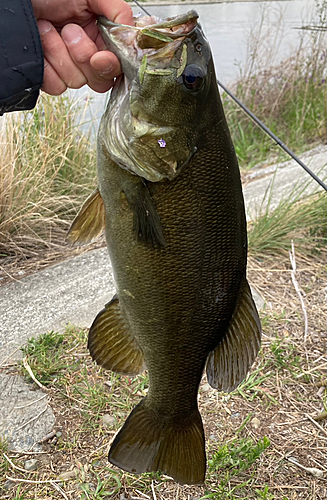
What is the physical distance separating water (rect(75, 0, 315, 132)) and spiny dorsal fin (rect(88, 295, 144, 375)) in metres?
4.55

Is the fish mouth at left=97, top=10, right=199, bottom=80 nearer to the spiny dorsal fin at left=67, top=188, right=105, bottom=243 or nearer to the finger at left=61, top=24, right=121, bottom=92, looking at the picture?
the finger at left=61, top=24, right=121, bottom=92

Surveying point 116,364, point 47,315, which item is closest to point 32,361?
point 47,315

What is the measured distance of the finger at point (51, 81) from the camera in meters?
1.67

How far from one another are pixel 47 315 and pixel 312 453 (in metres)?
1.73

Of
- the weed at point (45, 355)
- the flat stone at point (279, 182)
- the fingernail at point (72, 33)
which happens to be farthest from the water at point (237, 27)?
the fingernail at point (72, 33)

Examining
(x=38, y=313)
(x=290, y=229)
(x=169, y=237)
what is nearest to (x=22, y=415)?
(x=38, y=313)

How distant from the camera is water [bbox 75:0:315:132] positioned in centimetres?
792

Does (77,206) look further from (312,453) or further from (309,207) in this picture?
(312,453)

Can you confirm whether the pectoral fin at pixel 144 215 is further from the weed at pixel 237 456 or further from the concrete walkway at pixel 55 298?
the concrete walkway at pixel 55 298

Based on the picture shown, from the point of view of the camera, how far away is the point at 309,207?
4.20m

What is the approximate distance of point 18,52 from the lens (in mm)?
1521

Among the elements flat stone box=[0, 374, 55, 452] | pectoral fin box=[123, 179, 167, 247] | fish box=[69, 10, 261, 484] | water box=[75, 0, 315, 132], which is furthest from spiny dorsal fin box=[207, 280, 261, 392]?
water box=[75, 0, 315, 132]

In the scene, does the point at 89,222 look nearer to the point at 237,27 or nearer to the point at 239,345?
the point at 239,345

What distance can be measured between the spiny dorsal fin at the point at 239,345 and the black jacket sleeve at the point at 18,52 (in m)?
0.92
